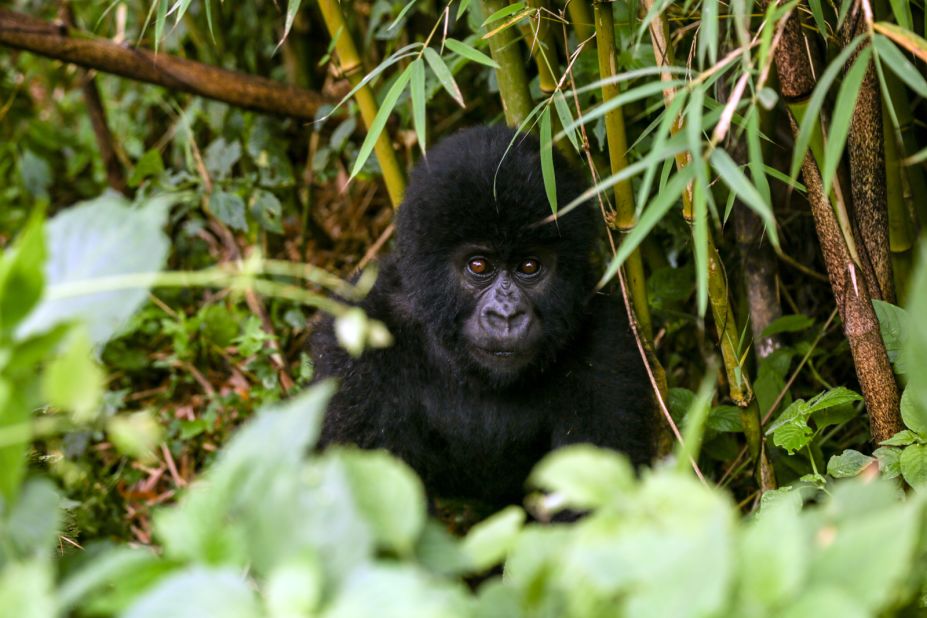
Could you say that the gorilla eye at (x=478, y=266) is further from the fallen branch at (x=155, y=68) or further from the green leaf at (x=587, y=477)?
the green leaf at (x=587, y=477)

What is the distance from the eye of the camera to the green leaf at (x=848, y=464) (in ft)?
7.79

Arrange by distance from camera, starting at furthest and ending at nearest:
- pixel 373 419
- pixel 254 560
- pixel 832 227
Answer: pixel 373 419
pixel 832 227
pixel 254 560

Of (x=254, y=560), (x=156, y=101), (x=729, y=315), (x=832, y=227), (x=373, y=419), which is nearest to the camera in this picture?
(x=254, y=560)

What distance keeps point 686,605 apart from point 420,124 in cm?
156

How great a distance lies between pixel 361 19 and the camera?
16.3ft

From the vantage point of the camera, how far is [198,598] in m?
0.93

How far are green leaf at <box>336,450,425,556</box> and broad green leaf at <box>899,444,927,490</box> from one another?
1.55 m

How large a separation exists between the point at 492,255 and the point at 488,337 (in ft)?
0.80

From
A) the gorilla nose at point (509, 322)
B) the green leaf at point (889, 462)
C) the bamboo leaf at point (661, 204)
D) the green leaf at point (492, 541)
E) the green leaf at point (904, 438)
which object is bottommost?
the green leaf at point (889, 462)

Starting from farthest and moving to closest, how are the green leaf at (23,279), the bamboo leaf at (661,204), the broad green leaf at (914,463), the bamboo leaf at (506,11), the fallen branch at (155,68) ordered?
the fallen branch at (155,68) < the bamboo leaf at (506,11) < the broad green leaf at (914,463) < the bamboo leaf at (661,204) < the green leaf at (23,279)

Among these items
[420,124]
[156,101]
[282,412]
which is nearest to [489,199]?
[420,124]

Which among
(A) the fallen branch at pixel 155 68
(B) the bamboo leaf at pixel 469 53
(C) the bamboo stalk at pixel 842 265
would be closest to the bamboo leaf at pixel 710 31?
(C) the bamboo stalk at pixel 842 265

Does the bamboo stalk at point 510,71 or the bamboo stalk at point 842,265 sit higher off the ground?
the bamboo stalk at point 510,71

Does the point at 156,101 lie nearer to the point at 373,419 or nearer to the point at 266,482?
the point at 373,419
